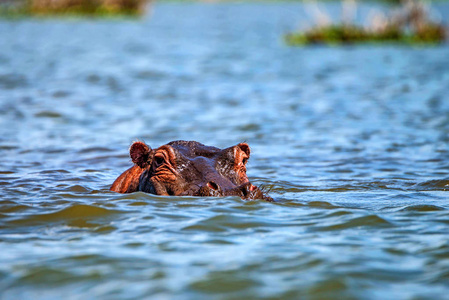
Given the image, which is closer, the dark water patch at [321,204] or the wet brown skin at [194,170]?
the wet brown skin at [194,170]

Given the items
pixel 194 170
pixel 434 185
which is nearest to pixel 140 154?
pixel 194 170

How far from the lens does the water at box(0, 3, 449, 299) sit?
5.06 metres

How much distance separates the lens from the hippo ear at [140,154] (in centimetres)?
716

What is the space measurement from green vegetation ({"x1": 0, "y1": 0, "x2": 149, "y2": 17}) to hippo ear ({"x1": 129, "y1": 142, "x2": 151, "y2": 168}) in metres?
47.6

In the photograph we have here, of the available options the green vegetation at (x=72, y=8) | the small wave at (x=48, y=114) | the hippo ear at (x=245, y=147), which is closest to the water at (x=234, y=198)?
the small wave at (x=48, y=114)

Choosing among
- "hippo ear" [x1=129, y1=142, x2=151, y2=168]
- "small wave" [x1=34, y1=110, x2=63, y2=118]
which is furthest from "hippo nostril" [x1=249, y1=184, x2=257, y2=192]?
"small wave" [x1=34, y1=110, x2=63, y2=118]

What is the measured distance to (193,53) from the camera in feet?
102

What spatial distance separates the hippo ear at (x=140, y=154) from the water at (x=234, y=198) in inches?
12.5

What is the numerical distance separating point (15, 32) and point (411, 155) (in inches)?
1310

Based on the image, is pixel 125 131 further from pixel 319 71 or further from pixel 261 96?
pixel 319 71

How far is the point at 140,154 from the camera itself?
23.7ft

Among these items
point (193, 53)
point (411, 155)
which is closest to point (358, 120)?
point (411, 155)

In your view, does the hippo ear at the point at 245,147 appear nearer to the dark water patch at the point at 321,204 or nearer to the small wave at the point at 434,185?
the dark water patch at the point at 321,204

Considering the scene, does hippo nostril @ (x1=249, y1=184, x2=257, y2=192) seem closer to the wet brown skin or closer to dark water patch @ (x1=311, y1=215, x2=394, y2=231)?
the wet brown skin
